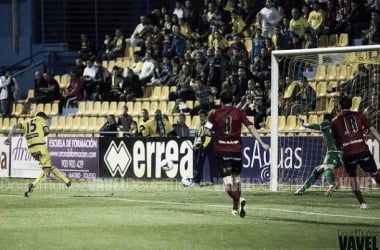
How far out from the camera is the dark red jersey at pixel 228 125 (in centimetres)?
1886

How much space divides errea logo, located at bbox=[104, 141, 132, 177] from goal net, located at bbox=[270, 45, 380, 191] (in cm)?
443

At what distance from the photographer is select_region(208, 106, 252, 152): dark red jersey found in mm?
18859

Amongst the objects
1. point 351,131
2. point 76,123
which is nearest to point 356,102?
point 351,131

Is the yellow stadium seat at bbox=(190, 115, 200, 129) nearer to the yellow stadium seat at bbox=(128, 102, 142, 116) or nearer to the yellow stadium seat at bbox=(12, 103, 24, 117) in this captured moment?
the yellow stadium seat at bbox=(128, 102, 142, 116)

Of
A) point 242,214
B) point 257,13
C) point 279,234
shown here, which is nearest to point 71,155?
point 257,13

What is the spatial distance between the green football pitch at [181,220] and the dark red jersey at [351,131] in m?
1.13

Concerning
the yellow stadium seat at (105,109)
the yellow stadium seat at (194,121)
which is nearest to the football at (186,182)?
the yellow stadium seat at (194,121)

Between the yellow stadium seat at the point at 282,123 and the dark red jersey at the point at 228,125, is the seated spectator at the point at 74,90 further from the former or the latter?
the dark red jersey at the point at 228,125

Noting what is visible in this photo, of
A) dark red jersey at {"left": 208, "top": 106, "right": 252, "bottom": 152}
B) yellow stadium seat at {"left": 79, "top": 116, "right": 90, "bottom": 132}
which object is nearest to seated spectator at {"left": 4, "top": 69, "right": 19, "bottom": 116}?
yellow stadium seat at {"left": 79, "top": 116, "right": 90, "bottom": 132}

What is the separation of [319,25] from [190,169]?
5895 mm

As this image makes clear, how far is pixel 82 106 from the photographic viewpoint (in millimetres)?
35500

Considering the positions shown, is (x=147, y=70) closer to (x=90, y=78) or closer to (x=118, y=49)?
(x=90, y=78)

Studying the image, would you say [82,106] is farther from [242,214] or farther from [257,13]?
[242,214]

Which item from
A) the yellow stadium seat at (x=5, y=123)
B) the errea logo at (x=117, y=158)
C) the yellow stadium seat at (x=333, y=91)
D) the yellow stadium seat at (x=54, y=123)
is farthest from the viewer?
the yellow stadium seat at (x=5, y=123)
